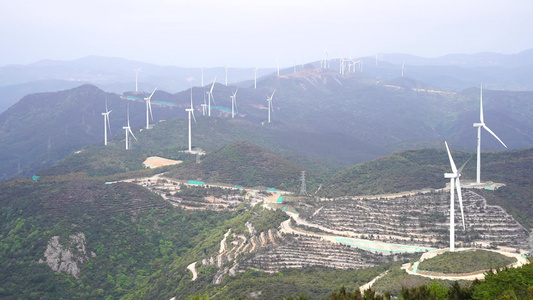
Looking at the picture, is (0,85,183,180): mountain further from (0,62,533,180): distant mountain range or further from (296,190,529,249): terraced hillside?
(296,190,529,249): terraced hillside

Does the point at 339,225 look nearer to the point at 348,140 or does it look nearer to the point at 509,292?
the point at 509,292

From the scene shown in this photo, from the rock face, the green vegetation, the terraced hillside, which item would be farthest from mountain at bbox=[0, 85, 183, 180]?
the green vegetation

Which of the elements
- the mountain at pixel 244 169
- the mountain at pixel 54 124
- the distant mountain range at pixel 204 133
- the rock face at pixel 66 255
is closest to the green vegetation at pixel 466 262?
the rock face at pixel 66 255

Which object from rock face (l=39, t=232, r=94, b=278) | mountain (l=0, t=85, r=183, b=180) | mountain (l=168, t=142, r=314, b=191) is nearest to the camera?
rock face (l=39, t=232, r=94, b=278)

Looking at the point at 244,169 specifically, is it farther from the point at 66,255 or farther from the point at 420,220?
the point at 420,220

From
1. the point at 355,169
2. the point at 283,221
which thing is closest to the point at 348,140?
the point at 355,169
